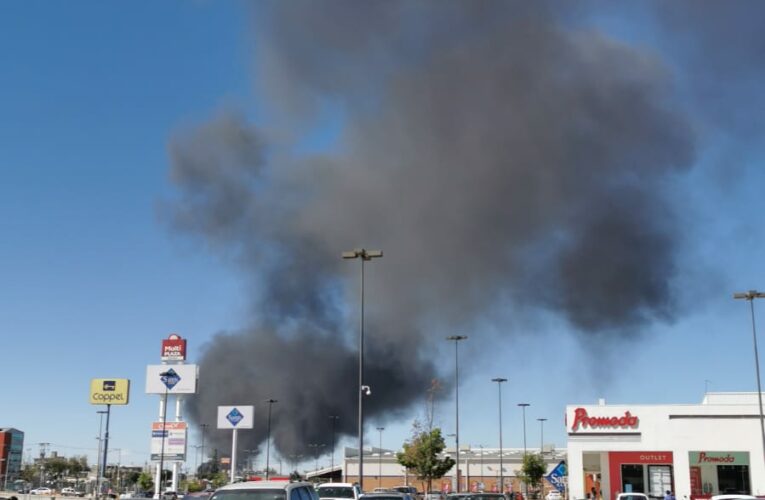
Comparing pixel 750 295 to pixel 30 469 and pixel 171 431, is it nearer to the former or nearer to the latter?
pixel 171 431

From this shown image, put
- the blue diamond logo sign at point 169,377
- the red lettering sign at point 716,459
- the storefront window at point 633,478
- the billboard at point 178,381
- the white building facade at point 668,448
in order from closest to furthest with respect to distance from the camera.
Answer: the white building facade at point 668,448 < the red lettering sign at point 716,459 < the storefront window at point 633,478 < the blue diamond logo sign at point 169,377 < the billboard at point 178,381

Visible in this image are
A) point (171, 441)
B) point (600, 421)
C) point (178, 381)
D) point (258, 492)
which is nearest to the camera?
point (258, 492)

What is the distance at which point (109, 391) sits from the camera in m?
102

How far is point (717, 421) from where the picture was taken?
5022cm

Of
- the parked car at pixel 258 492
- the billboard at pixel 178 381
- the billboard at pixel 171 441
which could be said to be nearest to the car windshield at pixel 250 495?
the parked car at pixel 258 492

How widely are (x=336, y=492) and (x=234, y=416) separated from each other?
62.9m

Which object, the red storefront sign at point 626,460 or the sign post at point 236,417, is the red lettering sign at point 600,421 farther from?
the sign post at point 236,417

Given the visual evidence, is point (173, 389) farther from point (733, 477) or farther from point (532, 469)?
point (733, 477)

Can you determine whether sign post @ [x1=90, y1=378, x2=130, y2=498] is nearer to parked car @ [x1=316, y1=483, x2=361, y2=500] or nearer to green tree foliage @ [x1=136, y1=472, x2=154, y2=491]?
green tree foliage @ [x1=136, y1=472, x2=154, y2=491]

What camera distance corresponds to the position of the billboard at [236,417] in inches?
3421

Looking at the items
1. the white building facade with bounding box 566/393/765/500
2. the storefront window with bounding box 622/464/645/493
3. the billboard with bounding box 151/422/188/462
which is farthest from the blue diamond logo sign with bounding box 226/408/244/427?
the storefront window with bounding box 622/464/645/493

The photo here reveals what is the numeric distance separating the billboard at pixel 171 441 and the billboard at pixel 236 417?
8.25 meters

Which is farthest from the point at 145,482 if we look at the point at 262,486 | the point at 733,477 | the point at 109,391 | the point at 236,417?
the point at 262,486

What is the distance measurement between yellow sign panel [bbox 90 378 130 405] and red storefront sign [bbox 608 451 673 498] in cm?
6862
